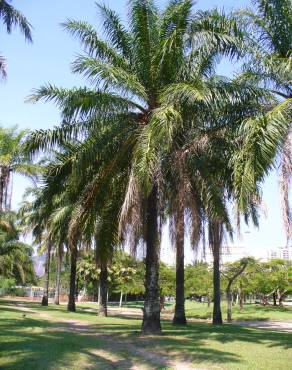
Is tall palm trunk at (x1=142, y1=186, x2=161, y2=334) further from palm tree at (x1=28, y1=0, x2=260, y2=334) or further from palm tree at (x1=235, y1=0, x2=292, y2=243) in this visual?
palm tree at (x1=235, y1=0, x2=292, y2=243)

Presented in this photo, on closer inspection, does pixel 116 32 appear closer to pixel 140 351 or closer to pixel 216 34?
pixel 216 34

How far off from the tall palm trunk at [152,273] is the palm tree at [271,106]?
4469mm

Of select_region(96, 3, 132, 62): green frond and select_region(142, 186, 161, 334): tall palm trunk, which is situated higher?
select_region(96, 3, 132, 62): green frond

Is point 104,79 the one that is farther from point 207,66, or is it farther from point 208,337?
point 208,337

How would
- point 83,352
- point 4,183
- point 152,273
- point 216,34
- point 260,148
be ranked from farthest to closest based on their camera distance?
point 4,183 < point 152,273 < point 216,34 < point 83,352 < point 260,148

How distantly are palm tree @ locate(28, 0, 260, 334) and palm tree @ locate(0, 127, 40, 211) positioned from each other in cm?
1046

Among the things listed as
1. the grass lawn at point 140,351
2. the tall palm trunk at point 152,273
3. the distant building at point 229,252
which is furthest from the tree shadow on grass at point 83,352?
the distant building at point 229,252

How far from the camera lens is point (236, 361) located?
35.0ft

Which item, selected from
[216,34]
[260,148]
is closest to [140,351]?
[260,148]

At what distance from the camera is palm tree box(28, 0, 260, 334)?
13.6 m

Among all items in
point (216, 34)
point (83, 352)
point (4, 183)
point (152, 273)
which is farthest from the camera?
point (4, 183)

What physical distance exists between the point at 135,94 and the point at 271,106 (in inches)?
170

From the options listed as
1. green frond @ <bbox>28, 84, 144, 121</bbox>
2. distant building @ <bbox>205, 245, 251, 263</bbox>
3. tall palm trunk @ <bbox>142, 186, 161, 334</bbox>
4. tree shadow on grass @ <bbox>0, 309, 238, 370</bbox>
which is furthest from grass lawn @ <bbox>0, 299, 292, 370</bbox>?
green frond @ <bbox>28, 84, 144, 121</bbox>

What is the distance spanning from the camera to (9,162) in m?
25.7
